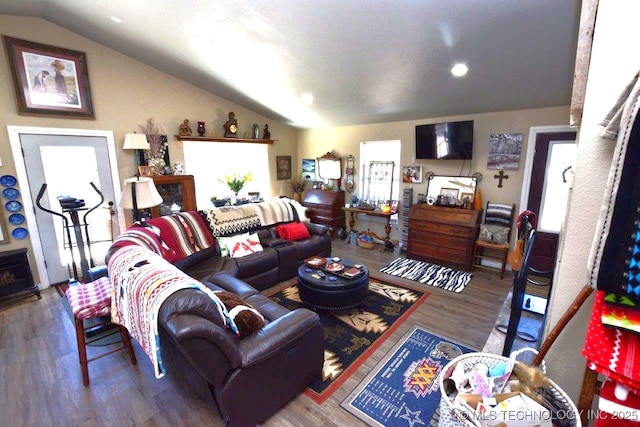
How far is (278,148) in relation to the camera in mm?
6047

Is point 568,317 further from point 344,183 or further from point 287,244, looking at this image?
point 344,183

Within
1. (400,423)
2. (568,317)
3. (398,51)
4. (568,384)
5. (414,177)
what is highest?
(398,51)

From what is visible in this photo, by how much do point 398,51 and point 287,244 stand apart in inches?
106

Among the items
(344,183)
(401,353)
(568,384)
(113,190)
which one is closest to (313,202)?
(344,183)

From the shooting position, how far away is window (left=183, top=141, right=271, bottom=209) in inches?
193

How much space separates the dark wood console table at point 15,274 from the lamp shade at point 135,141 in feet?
5.65

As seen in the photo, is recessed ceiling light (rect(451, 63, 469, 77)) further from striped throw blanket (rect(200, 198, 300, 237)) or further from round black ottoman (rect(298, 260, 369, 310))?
striped throw blanket (rect(200, 198, 300, 237))

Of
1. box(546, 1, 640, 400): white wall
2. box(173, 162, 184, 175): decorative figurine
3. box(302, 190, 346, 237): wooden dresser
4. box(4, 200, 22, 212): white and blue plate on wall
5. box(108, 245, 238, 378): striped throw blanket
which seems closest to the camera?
box(546, 1, 640, 400): white wall

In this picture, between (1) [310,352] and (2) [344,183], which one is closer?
(1) [310,352]

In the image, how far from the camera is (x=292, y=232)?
4.25m

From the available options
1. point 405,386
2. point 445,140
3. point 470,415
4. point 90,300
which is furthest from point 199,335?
point 445,140

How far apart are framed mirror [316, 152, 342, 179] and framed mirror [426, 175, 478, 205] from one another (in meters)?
1.82

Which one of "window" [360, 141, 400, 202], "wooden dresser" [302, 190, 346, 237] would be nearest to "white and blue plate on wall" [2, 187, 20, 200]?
"wooden dresser" [302, 190, 346, 237]

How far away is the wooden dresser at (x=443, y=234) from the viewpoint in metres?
4.07
